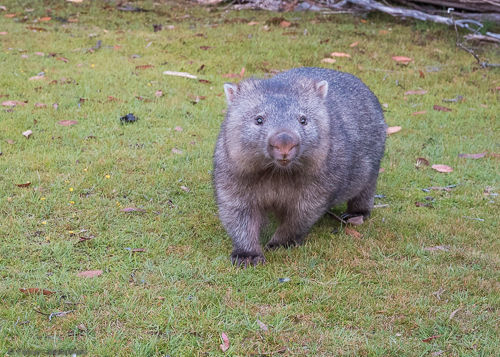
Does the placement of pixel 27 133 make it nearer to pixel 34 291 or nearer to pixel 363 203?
pixel 34 291

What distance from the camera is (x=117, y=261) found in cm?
470

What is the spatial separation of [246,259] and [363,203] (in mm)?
1565

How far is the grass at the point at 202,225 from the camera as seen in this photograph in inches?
151

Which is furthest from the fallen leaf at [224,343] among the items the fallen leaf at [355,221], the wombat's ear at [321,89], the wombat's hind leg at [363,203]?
the wombat's hind leg at [363,203]

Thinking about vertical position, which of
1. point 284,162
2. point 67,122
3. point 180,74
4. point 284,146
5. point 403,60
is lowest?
point 67,122

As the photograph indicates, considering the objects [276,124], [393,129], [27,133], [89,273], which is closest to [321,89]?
[276,124]

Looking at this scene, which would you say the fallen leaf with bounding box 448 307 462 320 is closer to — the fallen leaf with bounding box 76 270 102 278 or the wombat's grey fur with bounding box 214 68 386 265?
the wombat's grey fur with bounding box 214 68 386 265

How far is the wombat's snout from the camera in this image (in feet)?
13.4

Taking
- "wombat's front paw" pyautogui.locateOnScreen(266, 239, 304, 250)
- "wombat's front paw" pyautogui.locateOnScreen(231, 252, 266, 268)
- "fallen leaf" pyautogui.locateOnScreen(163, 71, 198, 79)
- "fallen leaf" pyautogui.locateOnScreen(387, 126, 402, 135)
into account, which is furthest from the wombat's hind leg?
"fallen leaf" pyautogui.locateOnScreen(163, 71, 198, 79)

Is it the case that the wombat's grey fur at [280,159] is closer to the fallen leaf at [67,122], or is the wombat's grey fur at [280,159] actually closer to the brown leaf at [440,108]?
the fallen leaf at [67,122]

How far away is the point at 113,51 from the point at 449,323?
7889mm

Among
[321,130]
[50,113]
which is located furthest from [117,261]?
[50,113]

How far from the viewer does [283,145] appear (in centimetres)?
409

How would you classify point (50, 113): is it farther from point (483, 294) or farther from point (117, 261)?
point (483, 294)
